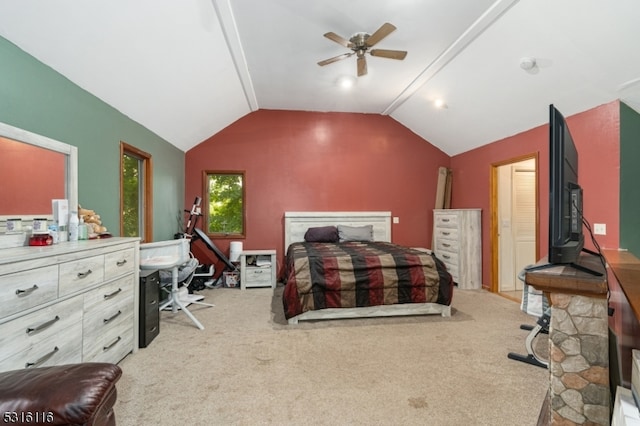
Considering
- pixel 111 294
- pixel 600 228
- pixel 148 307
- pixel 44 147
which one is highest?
pixel 44 147

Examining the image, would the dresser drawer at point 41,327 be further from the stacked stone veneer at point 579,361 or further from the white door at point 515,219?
the white door at point 515,219

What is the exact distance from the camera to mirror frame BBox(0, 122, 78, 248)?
71.2 inches

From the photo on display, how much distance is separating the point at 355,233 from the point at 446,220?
155 centimetres

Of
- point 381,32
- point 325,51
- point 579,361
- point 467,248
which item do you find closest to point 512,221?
point 467,248

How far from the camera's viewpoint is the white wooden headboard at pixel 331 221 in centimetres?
521

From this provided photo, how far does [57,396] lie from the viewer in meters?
0.91

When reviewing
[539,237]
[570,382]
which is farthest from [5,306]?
[539,237]

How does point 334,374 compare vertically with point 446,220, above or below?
below

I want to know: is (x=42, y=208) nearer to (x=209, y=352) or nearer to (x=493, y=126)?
(x=209, y=352)

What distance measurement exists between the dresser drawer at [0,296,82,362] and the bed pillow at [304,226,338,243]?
3.44 meters

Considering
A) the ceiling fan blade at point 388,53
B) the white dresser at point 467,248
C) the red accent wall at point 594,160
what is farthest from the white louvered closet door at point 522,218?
the ceiling fan blade at point 388,53

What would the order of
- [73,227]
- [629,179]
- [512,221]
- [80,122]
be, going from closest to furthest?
[73,227] < [80,122] < [629,179] < [512,221]

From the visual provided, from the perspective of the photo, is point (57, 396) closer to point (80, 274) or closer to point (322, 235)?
point (80, 274)

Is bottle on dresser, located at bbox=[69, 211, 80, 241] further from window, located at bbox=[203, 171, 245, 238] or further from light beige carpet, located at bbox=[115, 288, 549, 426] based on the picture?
window, located at bbox=[203, 171, 245, 238]
